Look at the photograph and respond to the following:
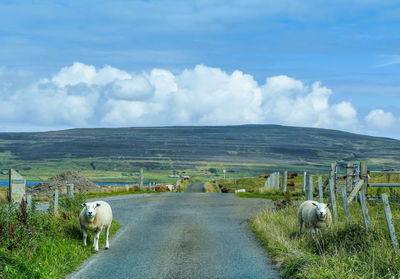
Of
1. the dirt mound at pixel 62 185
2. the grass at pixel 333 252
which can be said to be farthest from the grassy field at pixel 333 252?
the dirt mound at pixel 62 185

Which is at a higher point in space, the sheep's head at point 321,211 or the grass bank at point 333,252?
the sheep's head at point 321,211

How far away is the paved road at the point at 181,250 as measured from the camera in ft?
41.9

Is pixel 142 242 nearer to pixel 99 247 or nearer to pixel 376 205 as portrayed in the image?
pixel 99 247

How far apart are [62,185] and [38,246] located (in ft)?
111

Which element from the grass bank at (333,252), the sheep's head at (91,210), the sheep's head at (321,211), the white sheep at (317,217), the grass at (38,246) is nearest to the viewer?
the grass bank at (333,252)

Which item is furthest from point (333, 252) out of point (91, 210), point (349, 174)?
point (349, 174)

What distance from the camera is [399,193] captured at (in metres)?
25.4

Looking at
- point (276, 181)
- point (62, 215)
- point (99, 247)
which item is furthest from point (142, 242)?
point (276, 181)

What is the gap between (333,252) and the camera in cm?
1409

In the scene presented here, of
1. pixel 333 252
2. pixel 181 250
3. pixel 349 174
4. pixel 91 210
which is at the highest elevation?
pixel 349 174

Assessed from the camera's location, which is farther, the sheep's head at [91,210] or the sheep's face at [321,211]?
the sheep's face at [321,211]

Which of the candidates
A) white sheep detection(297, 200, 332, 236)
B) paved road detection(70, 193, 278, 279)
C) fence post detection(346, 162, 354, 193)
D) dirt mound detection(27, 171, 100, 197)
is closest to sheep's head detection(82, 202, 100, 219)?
paved road detection(70, 193, 278, 279)

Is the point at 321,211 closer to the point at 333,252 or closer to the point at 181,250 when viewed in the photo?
the point at 333,252

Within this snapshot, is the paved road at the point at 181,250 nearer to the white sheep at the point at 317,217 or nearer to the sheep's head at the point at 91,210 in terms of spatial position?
the sheep's head at the point at 91,210
